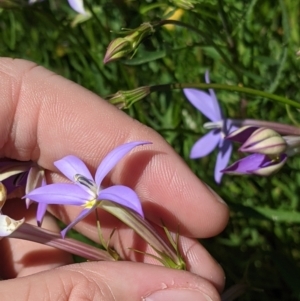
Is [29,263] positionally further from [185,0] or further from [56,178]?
[185,0]

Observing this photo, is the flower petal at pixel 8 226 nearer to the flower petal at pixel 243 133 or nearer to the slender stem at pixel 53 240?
the slender stem at pixel 53 240

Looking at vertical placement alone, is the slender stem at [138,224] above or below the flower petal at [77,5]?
below

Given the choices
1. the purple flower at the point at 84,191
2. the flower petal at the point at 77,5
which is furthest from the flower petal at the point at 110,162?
the flower petal at the point at 77,5

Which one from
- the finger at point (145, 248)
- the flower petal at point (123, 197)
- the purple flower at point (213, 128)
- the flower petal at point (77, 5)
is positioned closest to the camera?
the flower petal at point (123, 197)

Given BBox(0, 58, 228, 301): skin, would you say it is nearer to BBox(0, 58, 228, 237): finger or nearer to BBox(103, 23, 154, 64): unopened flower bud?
BBox(0, 58, 228, 237): finger

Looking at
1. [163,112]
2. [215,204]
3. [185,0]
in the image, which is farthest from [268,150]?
[163,112]

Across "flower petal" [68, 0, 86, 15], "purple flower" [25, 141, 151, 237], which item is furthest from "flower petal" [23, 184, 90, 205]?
"flower petal" [68, 0, 86, 15]
